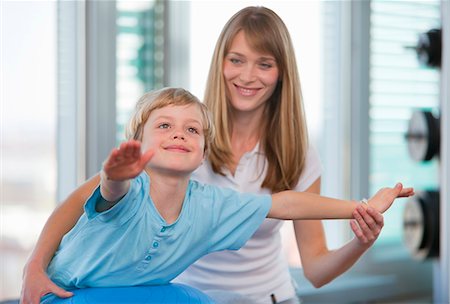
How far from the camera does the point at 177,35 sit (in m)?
2.21

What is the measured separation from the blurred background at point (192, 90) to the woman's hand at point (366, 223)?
1009 millimetres

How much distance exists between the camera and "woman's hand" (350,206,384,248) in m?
1.17

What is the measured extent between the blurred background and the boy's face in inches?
32.7

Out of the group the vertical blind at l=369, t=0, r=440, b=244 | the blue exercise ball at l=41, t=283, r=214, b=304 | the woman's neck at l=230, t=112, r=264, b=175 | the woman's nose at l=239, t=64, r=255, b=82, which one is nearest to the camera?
the blue exercise ball at l=41, t=283, r=214, b=304

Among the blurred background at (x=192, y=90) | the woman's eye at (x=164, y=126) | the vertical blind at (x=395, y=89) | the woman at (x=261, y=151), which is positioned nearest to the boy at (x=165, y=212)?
the woman's eye at (x=164, y=126)

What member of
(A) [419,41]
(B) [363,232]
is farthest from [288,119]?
(A) [419,41]

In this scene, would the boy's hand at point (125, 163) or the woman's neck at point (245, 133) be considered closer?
the boy's hand at point (125, 163)

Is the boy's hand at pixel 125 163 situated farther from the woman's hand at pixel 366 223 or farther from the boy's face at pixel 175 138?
→ the woman's hand at pixel 366 223

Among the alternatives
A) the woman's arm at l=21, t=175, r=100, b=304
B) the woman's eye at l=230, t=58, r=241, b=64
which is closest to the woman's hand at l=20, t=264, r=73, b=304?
the woman's arm at l=21, t=175, r=100, b=304

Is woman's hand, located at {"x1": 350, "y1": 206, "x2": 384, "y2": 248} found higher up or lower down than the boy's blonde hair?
lower down

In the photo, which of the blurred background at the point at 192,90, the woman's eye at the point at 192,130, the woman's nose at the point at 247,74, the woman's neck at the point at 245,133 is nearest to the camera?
the woman's eye at the point at 192,130

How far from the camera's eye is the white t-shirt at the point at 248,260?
1426mm

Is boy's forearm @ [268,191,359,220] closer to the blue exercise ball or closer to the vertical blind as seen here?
the blue exercise ball

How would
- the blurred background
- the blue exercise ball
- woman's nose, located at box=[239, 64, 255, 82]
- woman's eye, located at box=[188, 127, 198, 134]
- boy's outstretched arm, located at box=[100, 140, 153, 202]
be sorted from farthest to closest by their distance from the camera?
the blurred background, woman's nose, located at box=[239, 64, 255, 82], woman's eye, located at box=[188, 127, 198, 134], the blue exercise ball, boy's outstretched arm, located at box=[100, 140, 153, 202]
